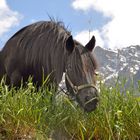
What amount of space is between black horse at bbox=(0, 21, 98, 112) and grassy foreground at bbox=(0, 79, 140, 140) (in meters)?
0.38

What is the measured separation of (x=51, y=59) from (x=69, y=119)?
269 cm

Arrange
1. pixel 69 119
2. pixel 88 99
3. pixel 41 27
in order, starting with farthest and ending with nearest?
1. pixel 41 27
2. pixel 88 99
3. pixel 69 119

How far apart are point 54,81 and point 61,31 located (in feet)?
4.28

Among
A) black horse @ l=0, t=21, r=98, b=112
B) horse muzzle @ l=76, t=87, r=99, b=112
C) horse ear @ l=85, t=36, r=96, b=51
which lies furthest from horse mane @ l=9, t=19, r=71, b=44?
horse muzzle @ l=76, t=87, r=99, b=112

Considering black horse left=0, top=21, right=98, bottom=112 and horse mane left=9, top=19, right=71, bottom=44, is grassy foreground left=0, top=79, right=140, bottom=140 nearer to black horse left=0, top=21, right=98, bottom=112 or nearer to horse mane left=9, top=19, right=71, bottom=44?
black horse left=0, top=21, right=98, bottom=112

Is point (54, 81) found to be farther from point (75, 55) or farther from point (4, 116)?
point (4, 116)

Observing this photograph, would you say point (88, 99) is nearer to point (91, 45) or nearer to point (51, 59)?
point (91, 45)

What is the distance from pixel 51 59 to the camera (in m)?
7.54

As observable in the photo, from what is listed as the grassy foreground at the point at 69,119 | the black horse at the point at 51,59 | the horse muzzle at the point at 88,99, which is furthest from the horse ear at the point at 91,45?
the grassy foreground at the point at 69,119

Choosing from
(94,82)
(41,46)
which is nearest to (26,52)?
(41,46)

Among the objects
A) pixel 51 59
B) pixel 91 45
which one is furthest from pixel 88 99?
pixel 51 59

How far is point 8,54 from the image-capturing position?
8.58 m

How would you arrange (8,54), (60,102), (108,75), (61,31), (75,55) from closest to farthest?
(60,102) → (108,75) → (75,55) → (61,31) → (8,54)

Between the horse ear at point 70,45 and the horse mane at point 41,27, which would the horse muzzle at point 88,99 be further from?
the horse mane at point 41,27
